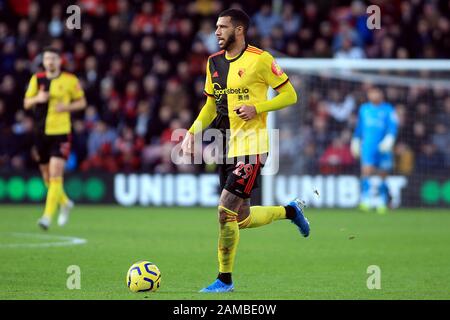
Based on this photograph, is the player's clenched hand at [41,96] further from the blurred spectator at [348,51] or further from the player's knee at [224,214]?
the blurred spectator at [348,51]

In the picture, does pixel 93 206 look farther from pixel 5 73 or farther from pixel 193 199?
pixel 5 73

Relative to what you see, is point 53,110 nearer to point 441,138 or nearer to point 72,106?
point 72,106

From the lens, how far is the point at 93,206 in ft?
66.4

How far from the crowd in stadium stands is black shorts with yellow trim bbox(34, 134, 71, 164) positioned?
6.09 metres

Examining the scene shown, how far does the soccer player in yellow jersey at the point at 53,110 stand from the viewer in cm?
1426

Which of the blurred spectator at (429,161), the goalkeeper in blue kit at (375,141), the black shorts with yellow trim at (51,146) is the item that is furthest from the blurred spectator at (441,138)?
the black shorts with yellow trim at (51,146)

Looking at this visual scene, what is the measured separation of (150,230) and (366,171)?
5.95 m

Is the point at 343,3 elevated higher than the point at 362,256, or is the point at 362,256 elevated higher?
the point at 343,3

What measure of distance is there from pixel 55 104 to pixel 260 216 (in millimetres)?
6310

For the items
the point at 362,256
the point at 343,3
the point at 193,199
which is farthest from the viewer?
the point at 343,3

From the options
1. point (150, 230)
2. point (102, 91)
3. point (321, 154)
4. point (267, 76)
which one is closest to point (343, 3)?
point (321, 154)

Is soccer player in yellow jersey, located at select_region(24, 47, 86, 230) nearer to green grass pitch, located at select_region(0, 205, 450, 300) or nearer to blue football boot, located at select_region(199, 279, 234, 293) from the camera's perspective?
green grass pitch, located at select_region(0, 205, 450, 300)

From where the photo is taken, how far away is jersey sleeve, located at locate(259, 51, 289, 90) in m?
8.59
